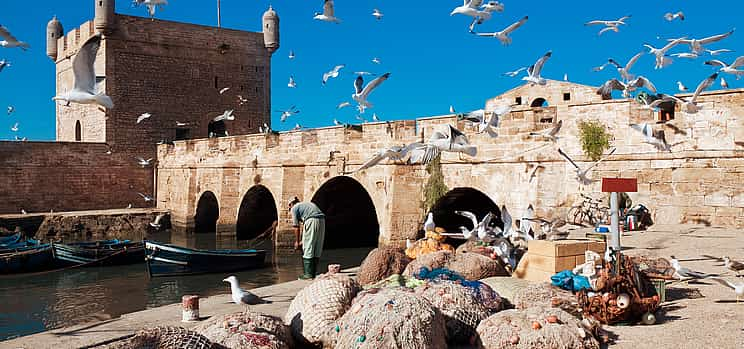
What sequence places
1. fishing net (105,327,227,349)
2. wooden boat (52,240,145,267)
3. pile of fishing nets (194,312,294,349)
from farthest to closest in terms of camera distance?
wooden boat (52,240,145,267), pile of fishing nets (194,312,294,349), fishing net (105,327,227,349)

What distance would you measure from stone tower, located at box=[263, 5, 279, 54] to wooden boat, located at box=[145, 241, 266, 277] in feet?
61.2

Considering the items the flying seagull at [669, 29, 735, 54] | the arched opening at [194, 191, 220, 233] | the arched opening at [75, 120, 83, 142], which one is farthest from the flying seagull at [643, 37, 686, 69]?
the arched opening at [75, 120, 83, 142]

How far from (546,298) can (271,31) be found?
1107 inches

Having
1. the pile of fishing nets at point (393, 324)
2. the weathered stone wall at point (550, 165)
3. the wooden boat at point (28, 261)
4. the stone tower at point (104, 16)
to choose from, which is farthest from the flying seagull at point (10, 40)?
the stone tower at point (104, 16)

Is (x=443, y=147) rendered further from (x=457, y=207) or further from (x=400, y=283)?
(x=457, y=207)

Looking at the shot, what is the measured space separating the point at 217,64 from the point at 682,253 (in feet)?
85.8

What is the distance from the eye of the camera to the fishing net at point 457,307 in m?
4.92

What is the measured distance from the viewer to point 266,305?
271 inches

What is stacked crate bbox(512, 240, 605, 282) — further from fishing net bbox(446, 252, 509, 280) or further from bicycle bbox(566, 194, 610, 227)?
bicycle bbox(566, 194, 610, 227)

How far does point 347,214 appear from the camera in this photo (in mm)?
18641

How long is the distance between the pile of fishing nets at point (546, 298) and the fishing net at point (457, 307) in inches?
14.9

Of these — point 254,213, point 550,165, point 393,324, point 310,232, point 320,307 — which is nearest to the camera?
point 393,324

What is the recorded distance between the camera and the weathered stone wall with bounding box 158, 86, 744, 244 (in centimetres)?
907

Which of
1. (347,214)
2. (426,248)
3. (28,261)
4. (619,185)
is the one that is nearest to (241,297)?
(426,248)
